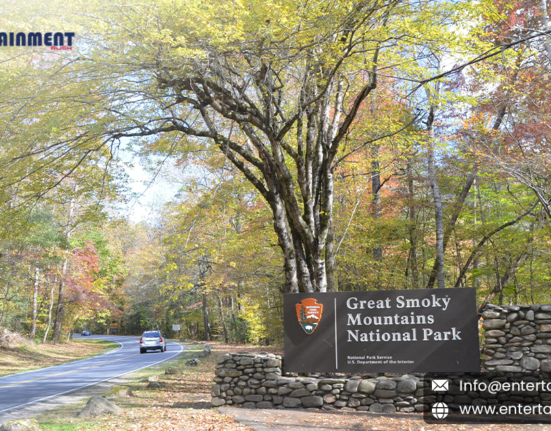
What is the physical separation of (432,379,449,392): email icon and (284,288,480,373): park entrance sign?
0.20 m

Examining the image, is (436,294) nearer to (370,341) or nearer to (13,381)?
(370,341)

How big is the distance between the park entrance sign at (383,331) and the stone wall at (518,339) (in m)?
0.28

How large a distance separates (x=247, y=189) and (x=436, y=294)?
26.8 feet

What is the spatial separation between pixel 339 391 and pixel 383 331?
144 centimetres

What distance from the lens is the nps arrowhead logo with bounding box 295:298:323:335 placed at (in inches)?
349

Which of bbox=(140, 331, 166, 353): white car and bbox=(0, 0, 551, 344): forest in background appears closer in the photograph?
bbox=(0, 0, 551, 344): forest in background

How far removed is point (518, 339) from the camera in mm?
7770

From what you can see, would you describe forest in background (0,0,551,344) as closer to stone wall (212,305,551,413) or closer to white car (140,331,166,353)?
stone wall (212,305,551,413)

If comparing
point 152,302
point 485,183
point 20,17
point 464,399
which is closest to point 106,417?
point 464,399

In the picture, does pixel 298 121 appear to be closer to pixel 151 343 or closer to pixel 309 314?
pixel 309 314

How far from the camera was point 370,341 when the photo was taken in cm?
851

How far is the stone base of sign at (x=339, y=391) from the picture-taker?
771 centimetres

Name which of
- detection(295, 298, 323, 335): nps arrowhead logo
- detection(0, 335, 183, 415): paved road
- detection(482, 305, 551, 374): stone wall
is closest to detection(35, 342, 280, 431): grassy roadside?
detection(0, 335, 183, 415): paved road

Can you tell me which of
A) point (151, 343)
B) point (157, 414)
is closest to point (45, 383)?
point (157, 414)
